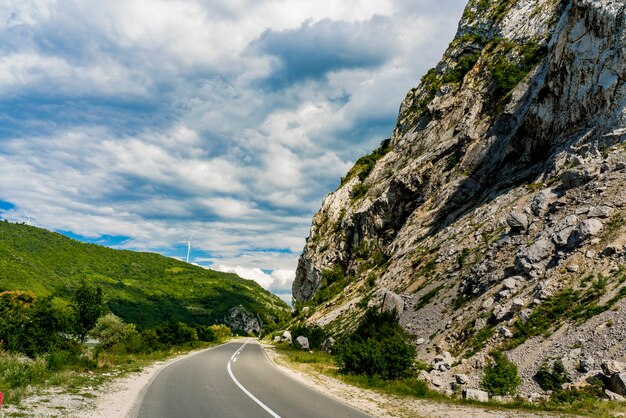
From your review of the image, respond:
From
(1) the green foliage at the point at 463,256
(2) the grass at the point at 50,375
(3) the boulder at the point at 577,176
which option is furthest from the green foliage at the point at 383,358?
(3) the boulder at the point at 577,176

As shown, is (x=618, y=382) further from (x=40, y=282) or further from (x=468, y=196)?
(x=40, y=282)

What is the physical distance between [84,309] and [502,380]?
54.9 meters

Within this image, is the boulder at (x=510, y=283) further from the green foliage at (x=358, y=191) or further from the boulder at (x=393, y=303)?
the green foliage at (x=358, y=191)

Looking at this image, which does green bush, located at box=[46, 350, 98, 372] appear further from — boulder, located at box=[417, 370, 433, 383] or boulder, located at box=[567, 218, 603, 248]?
boulder, located at box=[567, 218, 603, 248]

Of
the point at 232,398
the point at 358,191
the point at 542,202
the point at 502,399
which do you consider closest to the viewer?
the point at 232,398

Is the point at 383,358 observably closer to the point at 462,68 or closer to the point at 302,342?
the point at 302,342

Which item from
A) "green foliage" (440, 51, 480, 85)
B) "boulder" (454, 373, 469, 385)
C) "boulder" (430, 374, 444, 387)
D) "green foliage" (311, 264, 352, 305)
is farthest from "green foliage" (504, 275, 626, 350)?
"green foliage" (440, 51, 480, 85)

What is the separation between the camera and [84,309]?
175 ft

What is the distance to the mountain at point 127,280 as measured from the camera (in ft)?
340

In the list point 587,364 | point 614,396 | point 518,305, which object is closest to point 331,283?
point 518,305

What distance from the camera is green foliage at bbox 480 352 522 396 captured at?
51.1 feet

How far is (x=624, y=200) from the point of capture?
2306 centimetres

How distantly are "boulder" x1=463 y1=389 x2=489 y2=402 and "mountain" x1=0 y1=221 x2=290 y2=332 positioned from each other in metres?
95.1

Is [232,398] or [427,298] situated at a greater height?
[427,298]
